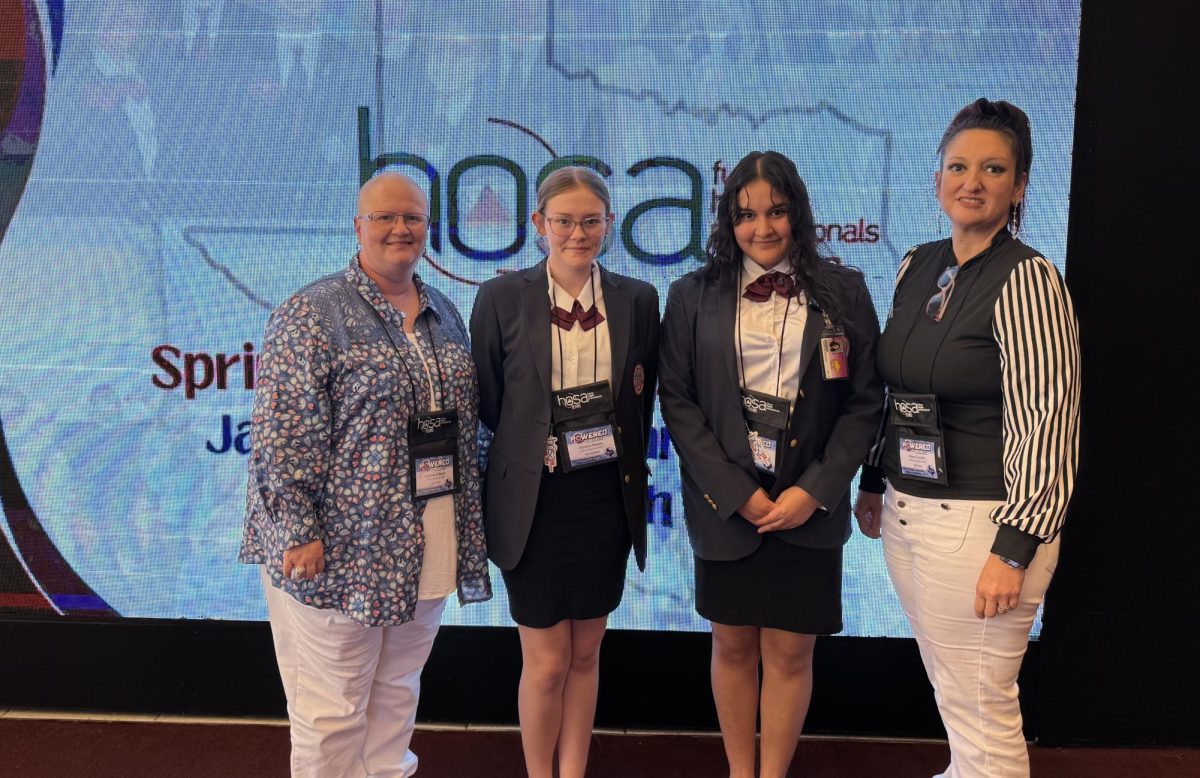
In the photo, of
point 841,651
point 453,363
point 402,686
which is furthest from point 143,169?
point 841,651

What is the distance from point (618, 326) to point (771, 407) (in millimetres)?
431

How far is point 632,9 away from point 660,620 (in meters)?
2.01

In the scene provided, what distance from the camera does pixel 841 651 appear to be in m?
2.81

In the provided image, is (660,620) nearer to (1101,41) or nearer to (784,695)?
(784,695)

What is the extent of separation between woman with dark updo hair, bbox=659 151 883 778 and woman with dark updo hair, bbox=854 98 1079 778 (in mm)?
155

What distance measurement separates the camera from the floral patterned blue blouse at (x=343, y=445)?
1.87 m

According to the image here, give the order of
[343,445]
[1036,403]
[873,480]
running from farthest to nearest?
[873,480] → [343,445] → [1036,403]

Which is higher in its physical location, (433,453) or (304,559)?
(433,453)

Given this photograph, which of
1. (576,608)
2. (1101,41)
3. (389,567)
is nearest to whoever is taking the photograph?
(389,567)

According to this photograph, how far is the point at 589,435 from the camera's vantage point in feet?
6.75

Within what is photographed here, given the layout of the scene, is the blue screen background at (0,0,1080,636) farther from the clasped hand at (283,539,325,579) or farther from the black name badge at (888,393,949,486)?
the clasped hand at (283,539,325,579)

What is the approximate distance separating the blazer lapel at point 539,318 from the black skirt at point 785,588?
61cm

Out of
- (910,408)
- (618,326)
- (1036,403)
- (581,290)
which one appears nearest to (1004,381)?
(1036,403)

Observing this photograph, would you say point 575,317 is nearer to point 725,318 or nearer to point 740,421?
point 725,318
